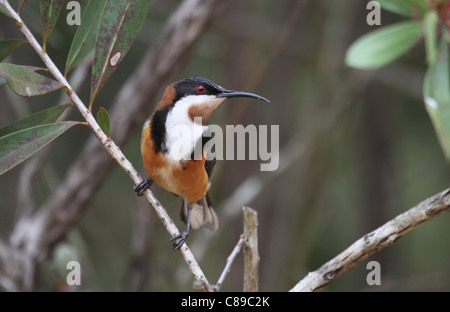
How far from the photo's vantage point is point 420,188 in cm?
613

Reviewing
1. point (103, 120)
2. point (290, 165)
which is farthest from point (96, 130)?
point (290, 165)

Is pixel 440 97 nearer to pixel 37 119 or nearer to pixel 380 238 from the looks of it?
pixel 380 238

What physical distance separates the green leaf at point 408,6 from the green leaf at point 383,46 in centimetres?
5

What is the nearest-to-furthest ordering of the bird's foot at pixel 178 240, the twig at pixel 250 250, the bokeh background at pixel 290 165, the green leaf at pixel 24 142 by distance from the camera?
the green leaf at pixel 24 142
the bird's foot at pixel 178 240
the twig at pixel 250 250
the bokeh background at pixel 290 165

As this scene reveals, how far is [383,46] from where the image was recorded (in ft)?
7.82

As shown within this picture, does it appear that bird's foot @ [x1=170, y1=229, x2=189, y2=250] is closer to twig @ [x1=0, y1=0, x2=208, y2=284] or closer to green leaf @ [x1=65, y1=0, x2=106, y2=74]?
twig @ [x1=0, y1=0, x2=208, y2=284]

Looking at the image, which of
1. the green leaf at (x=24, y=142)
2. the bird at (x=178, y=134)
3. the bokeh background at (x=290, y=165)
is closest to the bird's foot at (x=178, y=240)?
the bird at (x=178, y=134)

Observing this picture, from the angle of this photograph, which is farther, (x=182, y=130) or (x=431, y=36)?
(x=182, y=130)

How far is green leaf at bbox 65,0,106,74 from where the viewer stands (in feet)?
8.07

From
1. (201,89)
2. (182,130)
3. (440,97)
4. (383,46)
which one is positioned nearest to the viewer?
(440,97)

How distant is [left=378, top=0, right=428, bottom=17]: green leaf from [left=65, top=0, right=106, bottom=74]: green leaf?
126 cm

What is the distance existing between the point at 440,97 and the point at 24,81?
164cm

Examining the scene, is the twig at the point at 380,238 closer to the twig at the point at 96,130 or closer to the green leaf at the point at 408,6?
the twig at the point at 96,130

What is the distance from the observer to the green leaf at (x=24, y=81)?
6.59 feet
